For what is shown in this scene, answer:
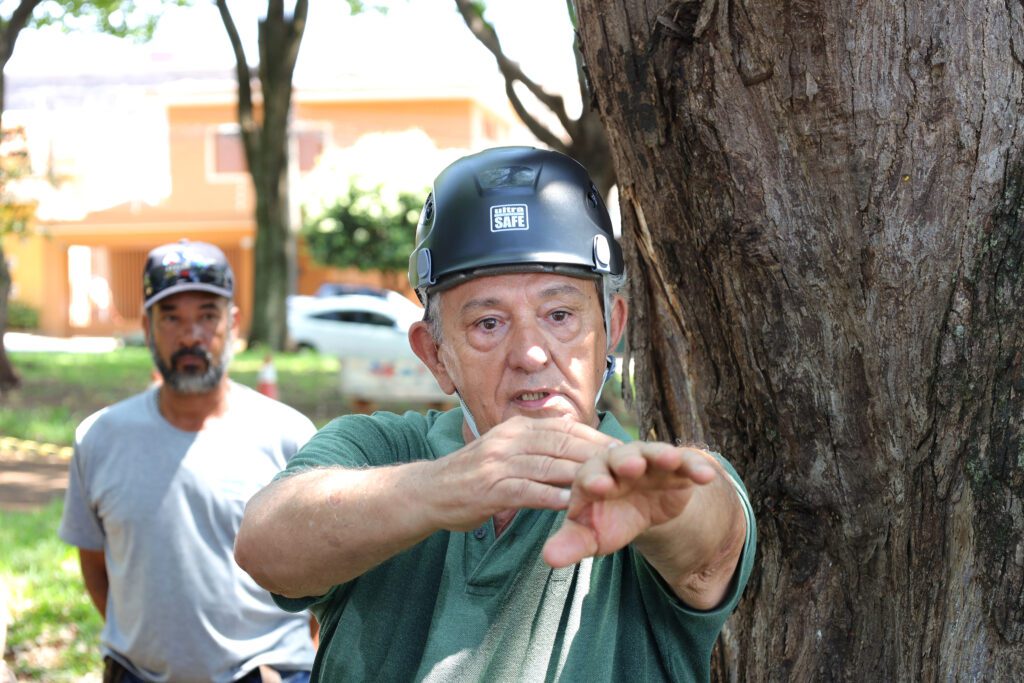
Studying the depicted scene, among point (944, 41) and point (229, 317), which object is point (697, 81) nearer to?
point (944, 41)

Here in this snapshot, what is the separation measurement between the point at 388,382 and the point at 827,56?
44.3 feet

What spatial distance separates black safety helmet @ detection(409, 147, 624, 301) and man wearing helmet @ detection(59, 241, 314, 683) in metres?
2.14

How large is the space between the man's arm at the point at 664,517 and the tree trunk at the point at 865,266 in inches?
23.1

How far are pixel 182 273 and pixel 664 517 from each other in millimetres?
3486

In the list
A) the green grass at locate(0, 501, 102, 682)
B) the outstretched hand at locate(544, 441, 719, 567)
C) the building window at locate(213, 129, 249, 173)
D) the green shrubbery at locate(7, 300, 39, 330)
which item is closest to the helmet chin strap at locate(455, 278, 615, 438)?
the outstretched hand at locate(544, 441, 719, 567)

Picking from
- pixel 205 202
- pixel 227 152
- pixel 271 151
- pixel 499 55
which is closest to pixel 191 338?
pixel 499 55

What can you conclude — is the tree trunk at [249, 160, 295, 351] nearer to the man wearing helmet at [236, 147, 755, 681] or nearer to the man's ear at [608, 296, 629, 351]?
the man's ear at [608, 296, 629, 351]

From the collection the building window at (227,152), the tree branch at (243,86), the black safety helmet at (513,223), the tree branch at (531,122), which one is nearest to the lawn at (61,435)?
the black safety helmet at (513,223)

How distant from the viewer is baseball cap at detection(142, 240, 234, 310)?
4.97 m

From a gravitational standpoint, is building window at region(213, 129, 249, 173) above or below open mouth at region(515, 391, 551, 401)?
above

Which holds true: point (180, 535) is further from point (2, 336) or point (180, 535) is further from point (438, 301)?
point (2, 336)

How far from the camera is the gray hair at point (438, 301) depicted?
99.9 inches

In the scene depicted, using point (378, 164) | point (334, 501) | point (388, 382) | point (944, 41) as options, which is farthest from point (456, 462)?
point (378, 164)

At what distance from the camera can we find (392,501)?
201 centimetres
